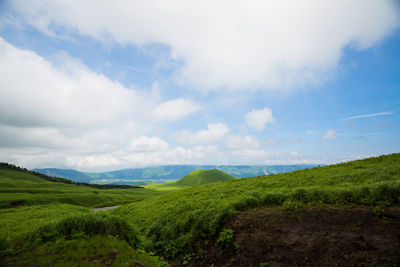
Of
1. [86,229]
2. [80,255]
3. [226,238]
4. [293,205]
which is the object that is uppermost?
[293,205]

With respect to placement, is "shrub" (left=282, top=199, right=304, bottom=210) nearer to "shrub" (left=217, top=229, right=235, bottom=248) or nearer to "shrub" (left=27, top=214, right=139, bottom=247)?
"shrub" (left=217, top=229, right=235, bottom=248)

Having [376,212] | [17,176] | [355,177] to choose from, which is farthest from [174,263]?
[17,176]

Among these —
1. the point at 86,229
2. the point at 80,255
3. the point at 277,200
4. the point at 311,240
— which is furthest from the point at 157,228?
the point at 311,240

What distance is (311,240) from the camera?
10195mm

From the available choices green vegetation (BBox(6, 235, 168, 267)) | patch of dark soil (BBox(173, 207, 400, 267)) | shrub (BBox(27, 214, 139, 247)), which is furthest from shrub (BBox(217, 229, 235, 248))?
shrub (BBox(27, 214, 139, 247))

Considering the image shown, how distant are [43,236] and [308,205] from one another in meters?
18.0

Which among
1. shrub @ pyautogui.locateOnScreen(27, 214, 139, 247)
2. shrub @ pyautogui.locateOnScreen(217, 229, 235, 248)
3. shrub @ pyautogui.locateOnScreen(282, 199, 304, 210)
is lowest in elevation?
shrub @ pyautogui.locateOnScreen(217, 229, 235, 248)

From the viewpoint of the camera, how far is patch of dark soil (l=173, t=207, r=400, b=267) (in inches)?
338

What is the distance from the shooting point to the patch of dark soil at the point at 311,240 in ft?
28.2

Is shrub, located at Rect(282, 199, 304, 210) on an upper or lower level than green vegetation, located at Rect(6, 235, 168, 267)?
upper

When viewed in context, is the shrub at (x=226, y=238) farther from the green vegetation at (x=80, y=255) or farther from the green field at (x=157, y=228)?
the green vegetation at (x=80, y=255)

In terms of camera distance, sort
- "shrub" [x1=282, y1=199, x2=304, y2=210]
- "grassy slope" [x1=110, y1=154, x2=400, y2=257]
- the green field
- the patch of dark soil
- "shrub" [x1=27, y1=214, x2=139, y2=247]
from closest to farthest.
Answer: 1. the patch of dark soil
2. the green field
3. "shrub" [x1=27, y1=214, x2=139, y2=247]
4. "grassy slope" [x1=110, y1=154, x2=400, y2=257]
5. "shrub" [x1=282, y1=199, x2=304, y2=210]

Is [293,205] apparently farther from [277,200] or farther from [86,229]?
[86,229]

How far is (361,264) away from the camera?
8.04m
